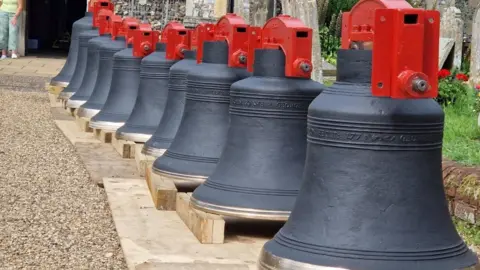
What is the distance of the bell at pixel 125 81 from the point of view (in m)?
8.52

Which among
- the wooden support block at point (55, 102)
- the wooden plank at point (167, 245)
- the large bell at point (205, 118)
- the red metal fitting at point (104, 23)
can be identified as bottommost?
the wooden support block at point (55, 102)

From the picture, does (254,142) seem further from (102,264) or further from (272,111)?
(102,264)

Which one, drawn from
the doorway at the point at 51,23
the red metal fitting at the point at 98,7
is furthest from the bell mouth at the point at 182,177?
the doorway at the point at 51,23

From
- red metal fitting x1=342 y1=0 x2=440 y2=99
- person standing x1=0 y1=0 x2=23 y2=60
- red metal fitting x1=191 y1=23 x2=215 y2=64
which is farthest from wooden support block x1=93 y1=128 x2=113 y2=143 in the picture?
person standing x1=0 y1=0 x2=23 y2=60

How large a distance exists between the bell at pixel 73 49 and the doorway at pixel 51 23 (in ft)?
41.5

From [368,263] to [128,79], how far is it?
5.50m

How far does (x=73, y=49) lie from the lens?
13023mm

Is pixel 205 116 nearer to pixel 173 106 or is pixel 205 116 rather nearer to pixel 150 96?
pixel 173 106

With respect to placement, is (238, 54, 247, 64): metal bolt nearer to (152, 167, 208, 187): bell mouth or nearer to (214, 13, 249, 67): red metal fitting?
(214, 13, 249, 67): red metal fitting

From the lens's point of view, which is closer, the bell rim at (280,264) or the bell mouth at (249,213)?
the bell rim at (280,264)

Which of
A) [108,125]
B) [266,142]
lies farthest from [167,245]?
[108,125]

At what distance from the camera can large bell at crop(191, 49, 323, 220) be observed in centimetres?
507

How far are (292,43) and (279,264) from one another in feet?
4.49

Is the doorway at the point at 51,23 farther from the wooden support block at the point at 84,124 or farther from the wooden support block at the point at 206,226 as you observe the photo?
the wooden support block at the point at 206,226
